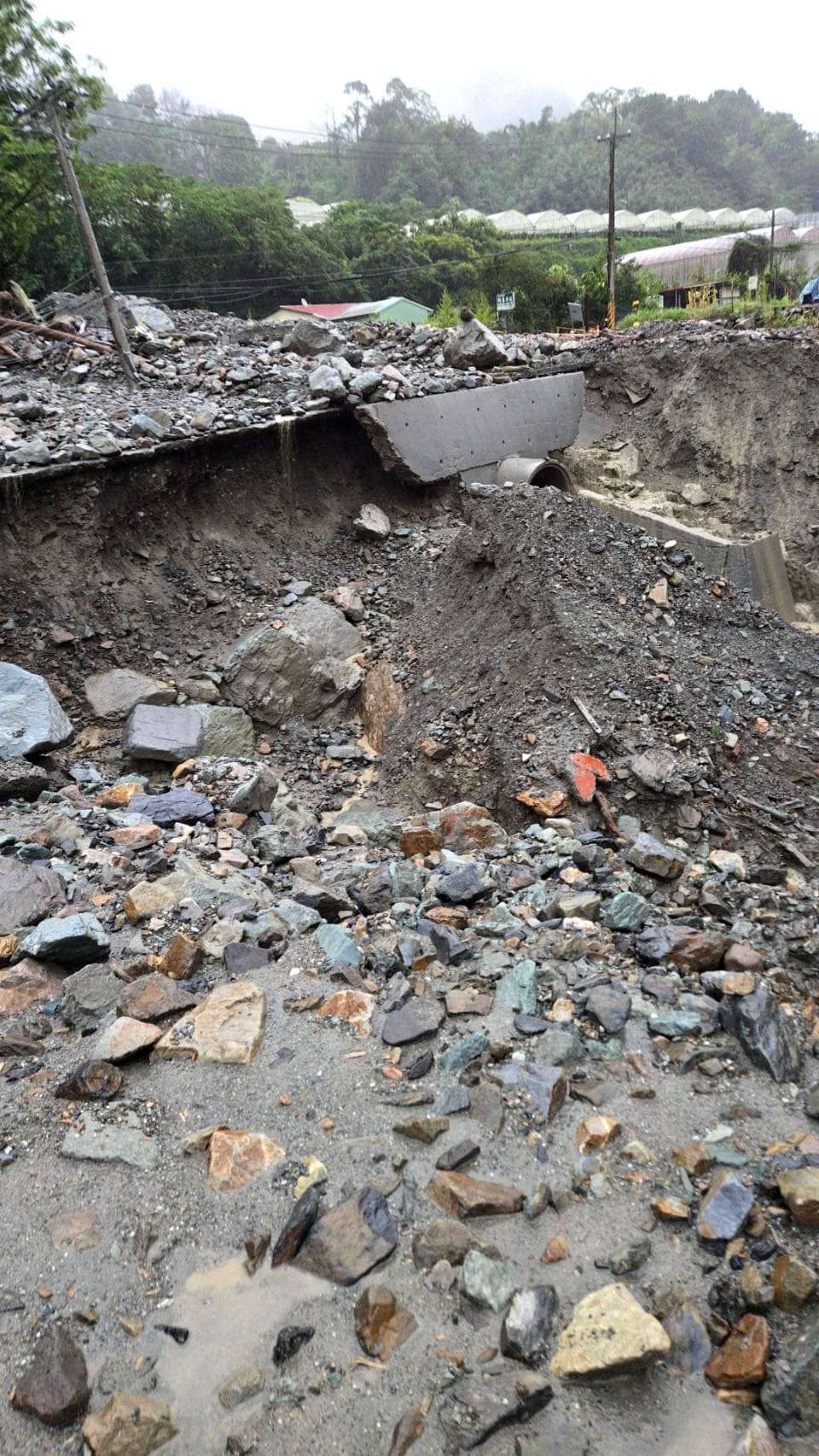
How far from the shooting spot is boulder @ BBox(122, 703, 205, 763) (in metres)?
5.61

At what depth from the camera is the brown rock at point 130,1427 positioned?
1580mm

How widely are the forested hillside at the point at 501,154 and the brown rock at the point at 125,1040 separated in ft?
170

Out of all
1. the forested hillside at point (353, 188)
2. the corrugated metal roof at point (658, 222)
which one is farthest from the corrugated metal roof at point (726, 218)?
the forested hillside at point (353, 188)

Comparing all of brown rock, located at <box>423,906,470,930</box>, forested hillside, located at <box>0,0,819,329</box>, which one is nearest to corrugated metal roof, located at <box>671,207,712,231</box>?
forested hillside, located at <box>0,0,819,329</box>

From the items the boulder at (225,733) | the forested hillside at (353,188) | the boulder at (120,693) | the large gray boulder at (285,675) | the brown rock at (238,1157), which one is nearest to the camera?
the brown rock at (238,1157)

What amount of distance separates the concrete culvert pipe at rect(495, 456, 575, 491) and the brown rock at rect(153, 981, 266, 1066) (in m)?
6.71

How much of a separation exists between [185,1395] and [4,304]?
514 inches

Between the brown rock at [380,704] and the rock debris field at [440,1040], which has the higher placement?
the rock debris field at [440,1040]

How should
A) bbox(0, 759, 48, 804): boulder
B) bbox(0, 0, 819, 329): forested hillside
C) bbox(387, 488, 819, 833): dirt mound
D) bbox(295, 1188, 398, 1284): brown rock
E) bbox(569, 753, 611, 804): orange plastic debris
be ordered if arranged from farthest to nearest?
bbox(0, 0, 819, 329): forested hillside, bbox(387, 488, 819, 833): dirt mound, bbox(0, 759, 48, 804): boulder, bbox(569, 753, 611, 804): orange plastic debris, bbox(295, 1188, 398, 1284): brown rock

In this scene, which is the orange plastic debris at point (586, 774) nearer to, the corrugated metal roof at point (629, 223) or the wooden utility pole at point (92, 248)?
the wooden utility pole at point (92, 248)

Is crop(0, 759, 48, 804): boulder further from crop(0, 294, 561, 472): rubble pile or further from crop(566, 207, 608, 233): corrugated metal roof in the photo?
crop(566, 207, 608, 233): corrugated metal roof

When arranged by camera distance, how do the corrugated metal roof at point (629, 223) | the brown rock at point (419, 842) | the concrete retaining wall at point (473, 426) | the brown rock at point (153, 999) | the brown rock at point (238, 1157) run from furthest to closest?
the corrugated metal roof at point (629, 223) → the concrete retaining wall at point (473, 426) → the brown rock at point (419, 842) → the brown rock at point (153, 999) → the brown rock at point (238, 1157)

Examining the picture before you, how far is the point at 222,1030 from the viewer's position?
8.54 ft

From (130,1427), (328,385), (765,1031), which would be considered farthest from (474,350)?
(130,1427)
